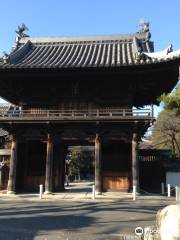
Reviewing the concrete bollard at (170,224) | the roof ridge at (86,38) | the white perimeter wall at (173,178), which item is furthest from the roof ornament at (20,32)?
the concrete bollard at (170,224)

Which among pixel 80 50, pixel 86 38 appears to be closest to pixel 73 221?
pixel 80 50

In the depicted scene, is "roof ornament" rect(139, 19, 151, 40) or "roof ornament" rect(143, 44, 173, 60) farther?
"roof ornament" rect(139, 19, 151, 40)

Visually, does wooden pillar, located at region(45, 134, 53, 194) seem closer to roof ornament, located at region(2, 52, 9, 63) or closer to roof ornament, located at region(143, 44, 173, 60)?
roof ornament, located at region(2, 52, 9, 63)

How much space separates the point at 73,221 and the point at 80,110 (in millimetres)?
11514

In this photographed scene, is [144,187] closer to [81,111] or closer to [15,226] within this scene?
[81,111]

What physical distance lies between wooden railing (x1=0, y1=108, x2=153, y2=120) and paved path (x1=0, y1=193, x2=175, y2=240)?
6.22 m

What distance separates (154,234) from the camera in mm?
7152

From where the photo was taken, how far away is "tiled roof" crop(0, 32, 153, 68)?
79.5 ft

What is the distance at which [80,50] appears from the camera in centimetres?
2811

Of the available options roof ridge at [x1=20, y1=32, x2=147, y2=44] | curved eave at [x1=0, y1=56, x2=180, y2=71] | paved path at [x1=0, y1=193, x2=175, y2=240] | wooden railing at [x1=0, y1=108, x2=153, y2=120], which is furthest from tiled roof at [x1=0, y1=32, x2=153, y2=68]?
paved path at [x1=0, y1=193, x2=175, y2=240]

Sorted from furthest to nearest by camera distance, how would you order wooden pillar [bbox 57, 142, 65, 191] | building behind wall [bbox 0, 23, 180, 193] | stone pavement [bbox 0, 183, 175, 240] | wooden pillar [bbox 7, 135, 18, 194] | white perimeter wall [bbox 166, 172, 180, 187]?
white perimeter wall [bbox 166, 172, 180, 187]
wooden pillar [bbox 57, 142, 65, 191]
wooden pillar [bbox 7, 135, 18, 194]
building behind wall [bbox 0, 23, 180, 193]
stone pavement [bbox 0, 183, 175, 240]

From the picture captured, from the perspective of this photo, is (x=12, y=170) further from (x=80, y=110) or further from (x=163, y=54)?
(x=163, y=54)

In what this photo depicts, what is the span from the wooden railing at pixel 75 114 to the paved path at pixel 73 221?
20.4 feet

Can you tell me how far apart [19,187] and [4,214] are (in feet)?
35.5
